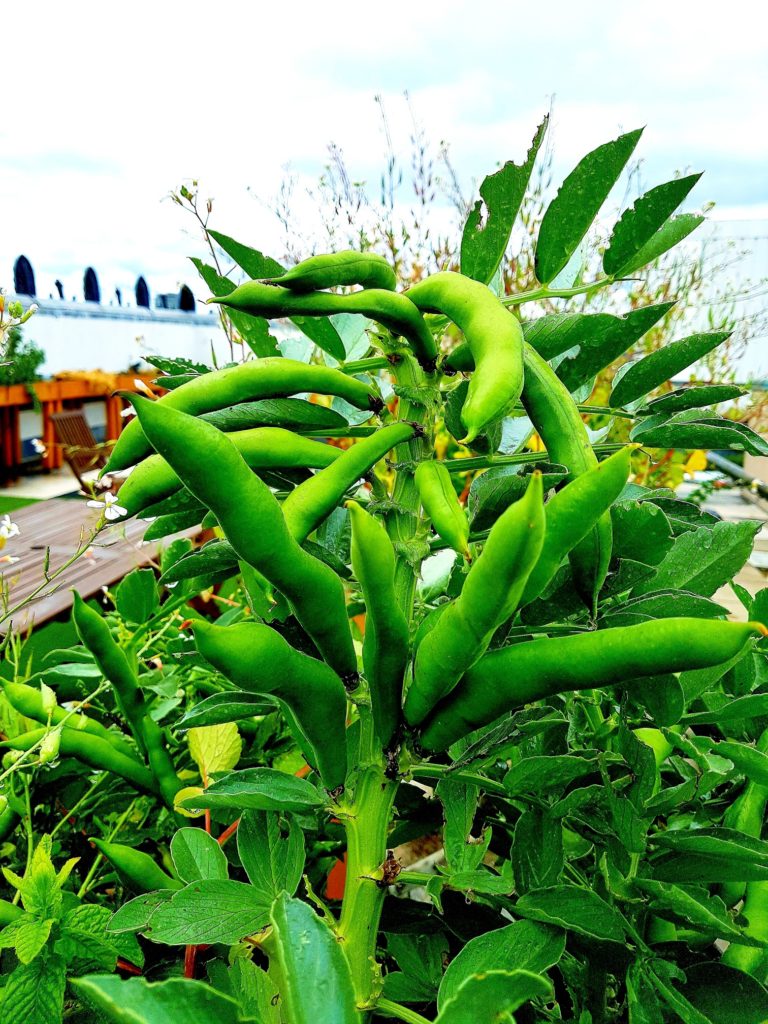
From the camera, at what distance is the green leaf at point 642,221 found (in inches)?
15.4

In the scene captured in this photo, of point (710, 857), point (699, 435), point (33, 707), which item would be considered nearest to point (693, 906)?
point (710, 857)

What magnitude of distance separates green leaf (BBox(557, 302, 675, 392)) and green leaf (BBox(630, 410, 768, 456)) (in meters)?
0.05

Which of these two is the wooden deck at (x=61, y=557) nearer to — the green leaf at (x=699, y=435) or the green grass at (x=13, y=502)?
the green leaf at (x=699, y=435)

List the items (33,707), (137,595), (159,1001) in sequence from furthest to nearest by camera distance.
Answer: (137,595) < (33,707) < (159,1001)

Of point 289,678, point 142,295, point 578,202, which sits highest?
point 142,295

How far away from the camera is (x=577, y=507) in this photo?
30cm

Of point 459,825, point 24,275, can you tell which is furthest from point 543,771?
point 24,275

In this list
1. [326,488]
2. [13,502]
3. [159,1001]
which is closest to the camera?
[159,1001]

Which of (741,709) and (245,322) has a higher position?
(245,322)

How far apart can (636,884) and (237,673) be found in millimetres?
264

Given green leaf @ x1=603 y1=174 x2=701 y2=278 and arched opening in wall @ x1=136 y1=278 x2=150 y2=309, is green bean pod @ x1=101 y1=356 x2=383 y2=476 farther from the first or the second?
arched opening in wall @ x1=136 y1=278 x2=150 y2=309

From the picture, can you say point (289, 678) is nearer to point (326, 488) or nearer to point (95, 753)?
point (326, 488)

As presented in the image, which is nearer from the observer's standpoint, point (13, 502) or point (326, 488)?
point (326, 488)

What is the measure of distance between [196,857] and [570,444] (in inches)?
12.3
